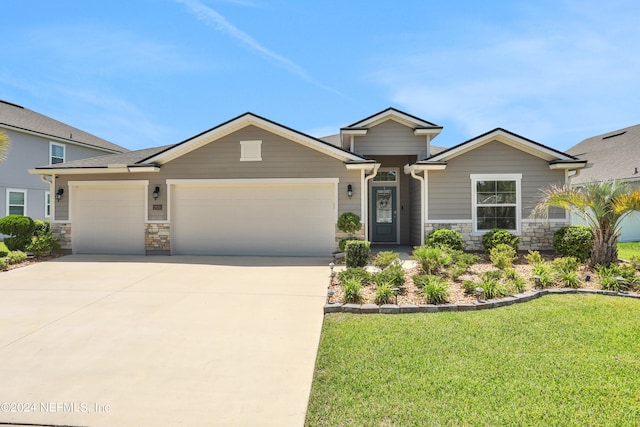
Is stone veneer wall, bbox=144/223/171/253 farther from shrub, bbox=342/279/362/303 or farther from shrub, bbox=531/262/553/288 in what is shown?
shrub, bbox=531/262/553/288

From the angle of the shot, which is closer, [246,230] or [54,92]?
[246,230]

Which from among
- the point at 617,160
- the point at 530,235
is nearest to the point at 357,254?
the point at 530,235

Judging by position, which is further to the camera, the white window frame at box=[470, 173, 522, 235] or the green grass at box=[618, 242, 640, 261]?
the white window frame at box=[470, 173, 522, 235]

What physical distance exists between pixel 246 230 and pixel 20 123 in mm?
15379

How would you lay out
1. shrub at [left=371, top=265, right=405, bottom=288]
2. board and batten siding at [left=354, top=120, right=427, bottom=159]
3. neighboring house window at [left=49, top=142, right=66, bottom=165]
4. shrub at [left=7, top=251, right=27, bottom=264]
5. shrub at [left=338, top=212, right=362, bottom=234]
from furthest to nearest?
1. neighboring house window at [left=49, top=142, right=66, bottom=165]
2. board and batten siding at [left=354, top=120, right=427, bottom=159]
3. shrub at [left=338, top=212, right=362, bottom=234]
4. shrub at [left=7, top=251, right=27, bottom=264]
5. shrub at [left=371, top=265, right=405, bottom=288]

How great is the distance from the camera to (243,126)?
37.0 feet

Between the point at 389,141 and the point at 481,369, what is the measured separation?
35.1 feet

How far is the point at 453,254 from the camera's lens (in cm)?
845

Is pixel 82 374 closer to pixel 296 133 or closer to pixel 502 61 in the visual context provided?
pixel 296 133

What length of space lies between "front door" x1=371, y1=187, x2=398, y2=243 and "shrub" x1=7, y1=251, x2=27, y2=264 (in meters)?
11.1

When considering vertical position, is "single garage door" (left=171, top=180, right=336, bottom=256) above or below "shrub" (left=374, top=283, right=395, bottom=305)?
above

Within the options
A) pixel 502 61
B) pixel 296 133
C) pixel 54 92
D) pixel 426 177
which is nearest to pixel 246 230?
pixel 296 133

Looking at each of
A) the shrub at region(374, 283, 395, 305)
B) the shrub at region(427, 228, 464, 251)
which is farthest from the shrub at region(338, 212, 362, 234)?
the shrub at region(374, 283, 395, 305)

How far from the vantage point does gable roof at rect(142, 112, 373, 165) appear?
35.7 feet
